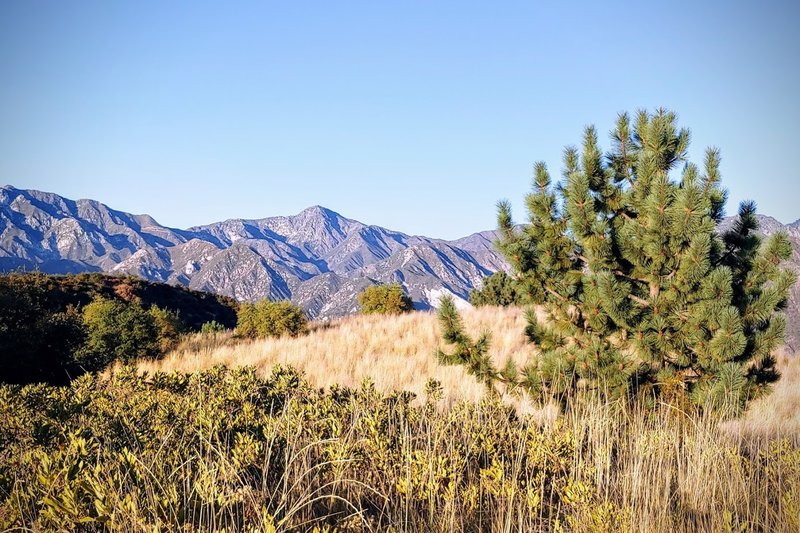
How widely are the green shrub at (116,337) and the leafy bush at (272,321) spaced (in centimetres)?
339

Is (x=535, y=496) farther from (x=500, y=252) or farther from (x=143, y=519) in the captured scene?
(x=500, y=252)

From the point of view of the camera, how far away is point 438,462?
285 centimetres

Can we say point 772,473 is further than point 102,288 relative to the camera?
No

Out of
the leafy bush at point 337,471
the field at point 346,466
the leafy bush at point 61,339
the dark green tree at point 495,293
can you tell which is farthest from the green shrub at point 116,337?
the dark green tree at point 495,293

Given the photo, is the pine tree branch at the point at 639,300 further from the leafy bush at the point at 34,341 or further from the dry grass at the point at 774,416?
the leafy bush at the point at 34,341

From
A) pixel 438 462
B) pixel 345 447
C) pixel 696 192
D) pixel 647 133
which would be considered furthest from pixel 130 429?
pixel 647 133

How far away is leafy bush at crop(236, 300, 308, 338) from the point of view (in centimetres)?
1612

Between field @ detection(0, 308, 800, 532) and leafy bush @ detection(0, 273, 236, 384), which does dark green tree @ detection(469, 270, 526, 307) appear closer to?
leafy bush @ detection(0, 273, 236, 384)

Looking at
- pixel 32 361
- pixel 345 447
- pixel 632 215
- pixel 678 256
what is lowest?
pixel 32 361

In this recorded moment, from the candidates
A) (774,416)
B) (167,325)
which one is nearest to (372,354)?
(774,416)

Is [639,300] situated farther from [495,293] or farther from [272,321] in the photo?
[495,293]

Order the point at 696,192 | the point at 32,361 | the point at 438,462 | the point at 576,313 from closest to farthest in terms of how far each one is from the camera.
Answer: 1. the point at 438,462
2. the point at 696,192
3. the point at 576,313
4. the point at 32,361

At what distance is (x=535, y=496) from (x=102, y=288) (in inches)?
1488

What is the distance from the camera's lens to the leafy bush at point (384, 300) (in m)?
21.0
